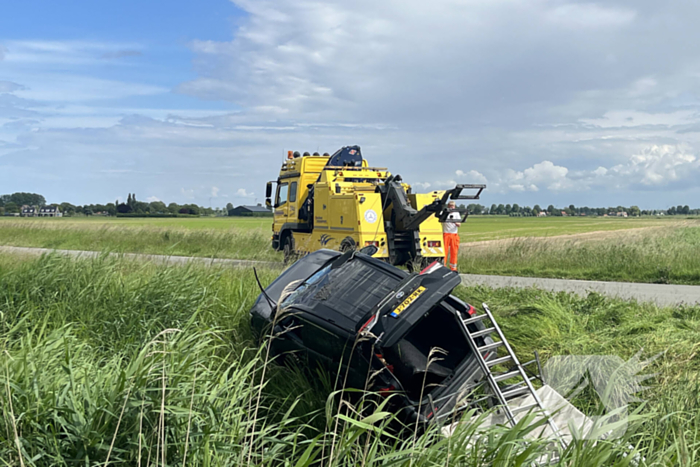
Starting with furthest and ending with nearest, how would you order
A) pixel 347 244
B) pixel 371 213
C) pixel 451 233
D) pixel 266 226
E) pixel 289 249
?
pixel 266 226 → pixel 289 249 → pixel 451 233 → pixel 347 244 → pixel 371 213

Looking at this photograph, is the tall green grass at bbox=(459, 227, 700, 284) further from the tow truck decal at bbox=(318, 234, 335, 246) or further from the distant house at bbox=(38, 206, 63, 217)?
the distant house at bbox=(38, 206, 63, 217)

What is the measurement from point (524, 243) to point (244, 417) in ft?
51.5

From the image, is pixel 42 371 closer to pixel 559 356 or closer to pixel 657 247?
pixel 559 356

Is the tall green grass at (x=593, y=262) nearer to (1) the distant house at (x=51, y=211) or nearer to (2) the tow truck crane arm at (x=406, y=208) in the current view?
(2) the tow truck crane arm at (x=406, y=208)

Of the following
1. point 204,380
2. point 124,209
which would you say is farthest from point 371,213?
point 124,209

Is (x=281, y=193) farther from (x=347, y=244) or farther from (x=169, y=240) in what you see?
(x=169, y=240)

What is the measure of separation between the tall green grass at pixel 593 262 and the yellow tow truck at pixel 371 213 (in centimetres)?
309

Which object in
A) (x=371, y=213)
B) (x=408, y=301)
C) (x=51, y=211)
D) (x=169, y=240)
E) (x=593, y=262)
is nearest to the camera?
(x=408, y=301)

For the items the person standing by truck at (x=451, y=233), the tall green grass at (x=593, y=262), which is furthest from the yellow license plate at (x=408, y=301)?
the tall green grass at (x=593, y=262)

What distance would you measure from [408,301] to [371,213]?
29.1 ft

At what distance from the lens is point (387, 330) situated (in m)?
4.22

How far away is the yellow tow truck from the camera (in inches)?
517

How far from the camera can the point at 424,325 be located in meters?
5.55

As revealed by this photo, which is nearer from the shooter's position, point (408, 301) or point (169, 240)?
point (408, 301)
